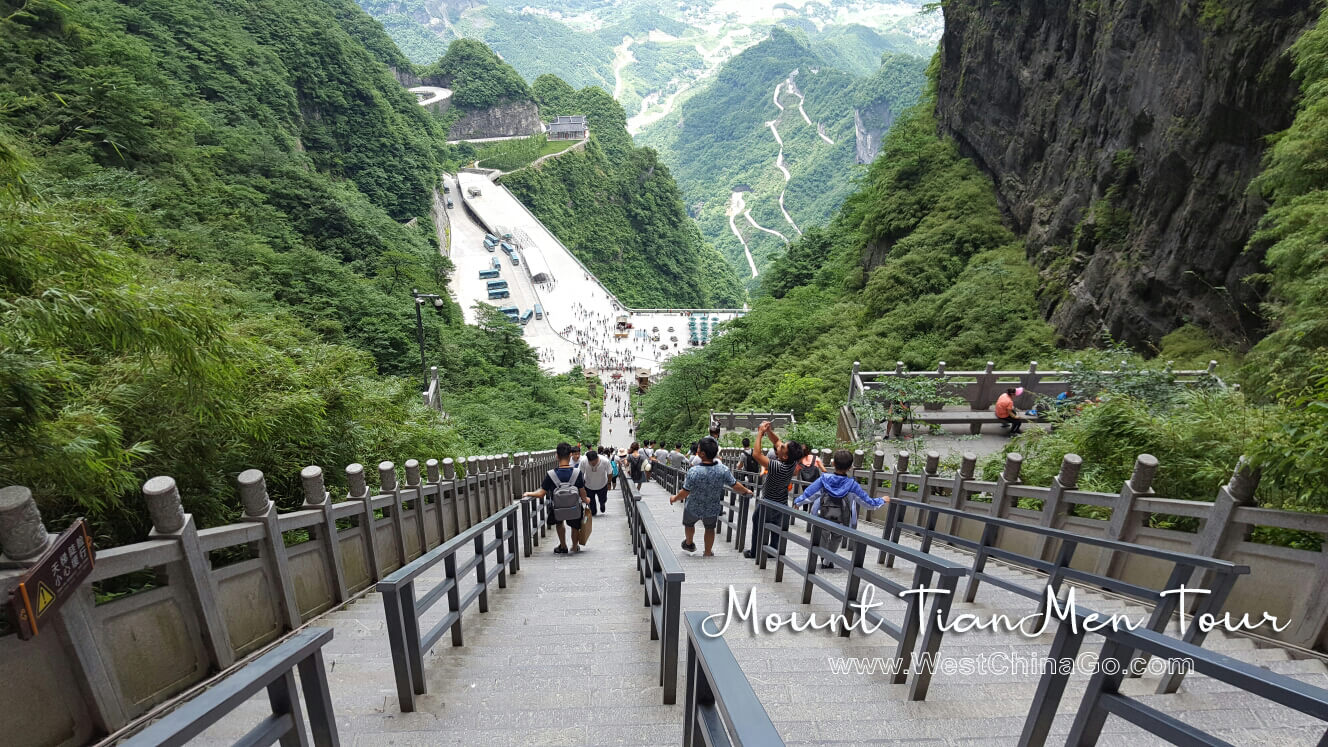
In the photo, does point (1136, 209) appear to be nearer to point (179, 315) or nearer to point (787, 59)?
point (179, 315)

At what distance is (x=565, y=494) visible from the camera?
6.46 metres

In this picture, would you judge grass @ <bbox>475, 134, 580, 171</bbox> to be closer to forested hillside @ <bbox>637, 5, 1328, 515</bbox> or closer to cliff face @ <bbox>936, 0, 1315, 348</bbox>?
forested hillside @ <bbox>637, 5, 1328, 515</bbox>

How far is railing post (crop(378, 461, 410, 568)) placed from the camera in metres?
5.25

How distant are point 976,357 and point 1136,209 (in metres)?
5.31

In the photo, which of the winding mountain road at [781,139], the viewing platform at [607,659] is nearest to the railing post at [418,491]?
the viewing platform at [607,659]

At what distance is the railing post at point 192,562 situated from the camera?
2723mm

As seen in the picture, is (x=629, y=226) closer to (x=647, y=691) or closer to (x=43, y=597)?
(x=647, y=691)

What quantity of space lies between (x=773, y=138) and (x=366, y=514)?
160 metres

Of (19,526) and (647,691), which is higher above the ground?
(19,526)

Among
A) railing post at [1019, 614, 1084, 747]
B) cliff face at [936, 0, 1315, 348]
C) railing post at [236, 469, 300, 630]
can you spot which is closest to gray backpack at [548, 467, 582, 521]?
railing post at [236, 469, 300, 630]

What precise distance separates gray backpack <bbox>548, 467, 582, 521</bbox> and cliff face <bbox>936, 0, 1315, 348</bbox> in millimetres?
13076

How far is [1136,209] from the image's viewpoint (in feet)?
47.0

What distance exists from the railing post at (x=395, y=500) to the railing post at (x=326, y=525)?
0.86m

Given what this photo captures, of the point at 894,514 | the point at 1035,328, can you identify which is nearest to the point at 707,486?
the point at 894,514
